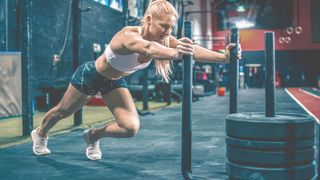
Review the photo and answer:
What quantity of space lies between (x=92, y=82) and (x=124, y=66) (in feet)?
1.11

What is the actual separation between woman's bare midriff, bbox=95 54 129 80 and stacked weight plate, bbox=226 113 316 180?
41.6 inches

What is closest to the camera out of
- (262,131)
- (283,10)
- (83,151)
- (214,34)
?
(262,131)

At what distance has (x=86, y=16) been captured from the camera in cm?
1038

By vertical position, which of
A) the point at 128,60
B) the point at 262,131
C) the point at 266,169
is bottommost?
the point at 266,169

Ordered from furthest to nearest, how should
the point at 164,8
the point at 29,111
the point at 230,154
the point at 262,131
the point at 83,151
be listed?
1. the point at 29,111
2. the point at 83,151
3. the point at 164,8
4. the point at 230,154
5. the point at 262,131

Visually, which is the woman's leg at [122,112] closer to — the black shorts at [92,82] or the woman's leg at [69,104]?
the black shorts at [92,82]

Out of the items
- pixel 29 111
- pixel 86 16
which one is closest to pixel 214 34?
pixel 86 16

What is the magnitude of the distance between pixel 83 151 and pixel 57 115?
0.62 meters

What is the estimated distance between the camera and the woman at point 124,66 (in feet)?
7.77

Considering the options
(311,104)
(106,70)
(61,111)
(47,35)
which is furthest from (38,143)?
(311,104)

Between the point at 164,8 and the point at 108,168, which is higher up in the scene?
the point at 164,8

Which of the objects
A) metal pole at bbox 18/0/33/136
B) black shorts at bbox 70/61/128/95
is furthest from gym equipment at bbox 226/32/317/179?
metal pole at bbox 18/0/33/136

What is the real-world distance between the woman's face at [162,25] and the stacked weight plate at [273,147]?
2.19ft

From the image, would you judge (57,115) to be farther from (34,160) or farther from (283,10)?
(283,10)
